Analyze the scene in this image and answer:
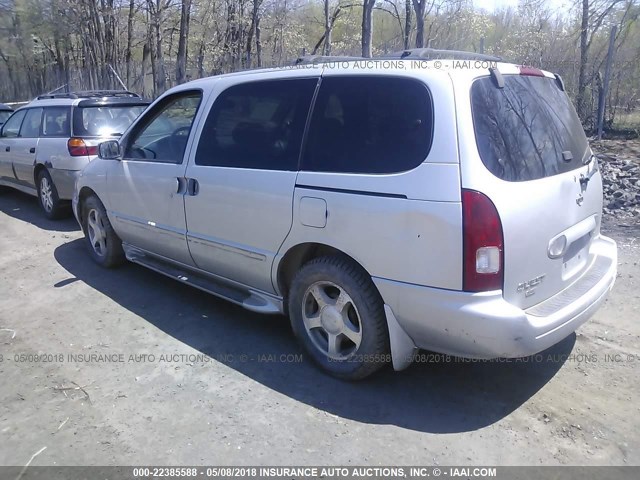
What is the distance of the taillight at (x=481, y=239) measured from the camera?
2723 mm

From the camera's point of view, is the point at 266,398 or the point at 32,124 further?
the point at 32,124

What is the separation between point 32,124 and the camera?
817cm

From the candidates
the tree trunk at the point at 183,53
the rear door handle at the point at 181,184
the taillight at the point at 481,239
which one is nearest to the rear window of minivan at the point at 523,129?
the taillight at the point at 481,239

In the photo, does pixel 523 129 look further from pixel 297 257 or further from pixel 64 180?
pixel 64 180

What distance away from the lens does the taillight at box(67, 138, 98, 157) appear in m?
7.19

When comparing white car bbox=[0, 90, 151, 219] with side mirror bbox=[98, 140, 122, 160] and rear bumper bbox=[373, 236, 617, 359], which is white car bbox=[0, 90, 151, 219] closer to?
side mirror bbox=[98, 140, 122, 160]

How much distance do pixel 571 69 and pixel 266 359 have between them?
389 inches

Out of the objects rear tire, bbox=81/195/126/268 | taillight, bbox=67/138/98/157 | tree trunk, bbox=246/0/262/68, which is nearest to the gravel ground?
rear tire, bbox=81/195/126/268

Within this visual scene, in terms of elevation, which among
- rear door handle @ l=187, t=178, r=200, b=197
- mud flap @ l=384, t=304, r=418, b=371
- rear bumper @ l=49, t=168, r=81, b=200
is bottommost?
mud flap @ l=384, t=304, r=418, b=371

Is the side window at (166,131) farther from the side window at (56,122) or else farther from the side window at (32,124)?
the side window at (32,124)

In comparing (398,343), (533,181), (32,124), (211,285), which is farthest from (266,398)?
(32,124)

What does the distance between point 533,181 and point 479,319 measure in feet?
2.68

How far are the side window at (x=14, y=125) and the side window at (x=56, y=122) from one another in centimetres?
96

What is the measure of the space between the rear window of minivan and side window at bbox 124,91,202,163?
7.71ft
